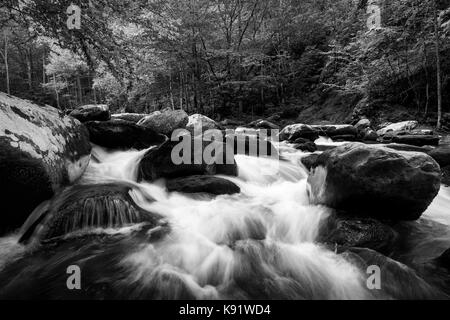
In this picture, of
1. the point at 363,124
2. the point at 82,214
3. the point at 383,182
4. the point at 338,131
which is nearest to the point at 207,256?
the point at 82,214

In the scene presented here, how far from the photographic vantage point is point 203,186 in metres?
5.32

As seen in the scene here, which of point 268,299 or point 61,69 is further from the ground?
point 61,69

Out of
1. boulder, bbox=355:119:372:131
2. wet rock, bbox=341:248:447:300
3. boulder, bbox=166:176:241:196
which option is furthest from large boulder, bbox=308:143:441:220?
boulder, bbox=355:119:372:131

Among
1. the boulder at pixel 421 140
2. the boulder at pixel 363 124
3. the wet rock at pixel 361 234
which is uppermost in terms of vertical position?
the boulder at pixel 363 124

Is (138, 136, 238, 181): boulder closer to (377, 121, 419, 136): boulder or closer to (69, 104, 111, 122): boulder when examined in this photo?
(69, 104, 111, 122): boulder

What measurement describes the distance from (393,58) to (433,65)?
159cm

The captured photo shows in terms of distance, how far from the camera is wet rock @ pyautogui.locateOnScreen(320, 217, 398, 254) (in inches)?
138

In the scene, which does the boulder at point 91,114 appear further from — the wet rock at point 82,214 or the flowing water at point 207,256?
the wet rock at point 82,214

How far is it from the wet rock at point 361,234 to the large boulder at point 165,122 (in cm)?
698

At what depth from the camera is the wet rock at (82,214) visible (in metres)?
3.64

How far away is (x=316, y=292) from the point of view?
115 inches

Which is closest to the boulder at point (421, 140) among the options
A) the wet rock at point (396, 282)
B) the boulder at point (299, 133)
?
the boulder at point (299, 133)
